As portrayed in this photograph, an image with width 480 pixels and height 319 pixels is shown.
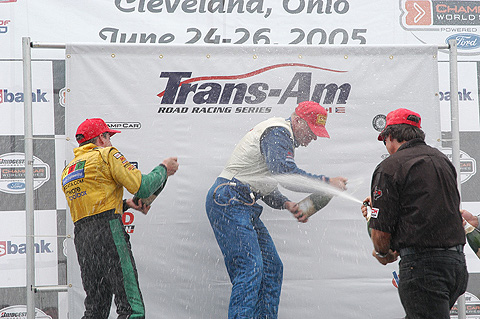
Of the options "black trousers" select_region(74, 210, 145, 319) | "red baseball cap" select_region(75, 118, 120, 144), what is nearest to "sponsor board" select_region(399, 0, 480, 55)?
"red baseball cap" select_region(75, 118, 120, 144)

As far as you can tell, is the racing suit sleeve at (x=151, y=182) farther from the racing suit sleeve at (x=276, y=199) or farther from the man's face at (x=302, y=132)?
the man's face at (x=302, y=132)

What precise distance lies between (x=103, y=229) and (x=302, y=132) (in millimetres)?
1764

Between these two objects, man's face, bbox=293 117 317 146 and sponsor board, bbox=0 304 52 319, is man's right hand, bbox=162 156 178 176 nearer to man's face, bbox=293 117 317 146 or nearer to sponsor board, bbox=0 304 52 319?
man's face, bbox=293 117 317 146

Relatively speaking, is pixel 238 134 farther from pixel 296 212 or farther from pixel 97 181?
pixel 97 181

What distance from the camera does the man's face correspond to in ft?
14.8

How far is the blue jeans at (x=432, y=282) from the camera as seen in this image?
2.95 meters

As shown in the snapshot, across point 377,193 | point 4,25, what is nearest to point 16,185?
point 4,25

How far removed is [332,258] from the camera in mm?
4695

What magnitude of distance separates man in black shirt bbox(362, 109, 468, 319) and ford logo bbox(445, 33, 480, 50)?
8.52 ft

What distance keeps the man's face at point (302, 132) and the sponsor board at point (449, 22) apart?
5.18 ft

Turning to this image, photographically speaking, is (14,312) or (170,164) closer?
(170,164)

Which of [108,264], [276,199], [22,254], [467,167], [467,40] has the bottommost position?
[108,264]

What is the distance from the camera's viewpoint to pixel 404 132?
3250 millimetres

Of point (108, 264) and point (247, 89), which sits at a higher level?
point (247, 89)
